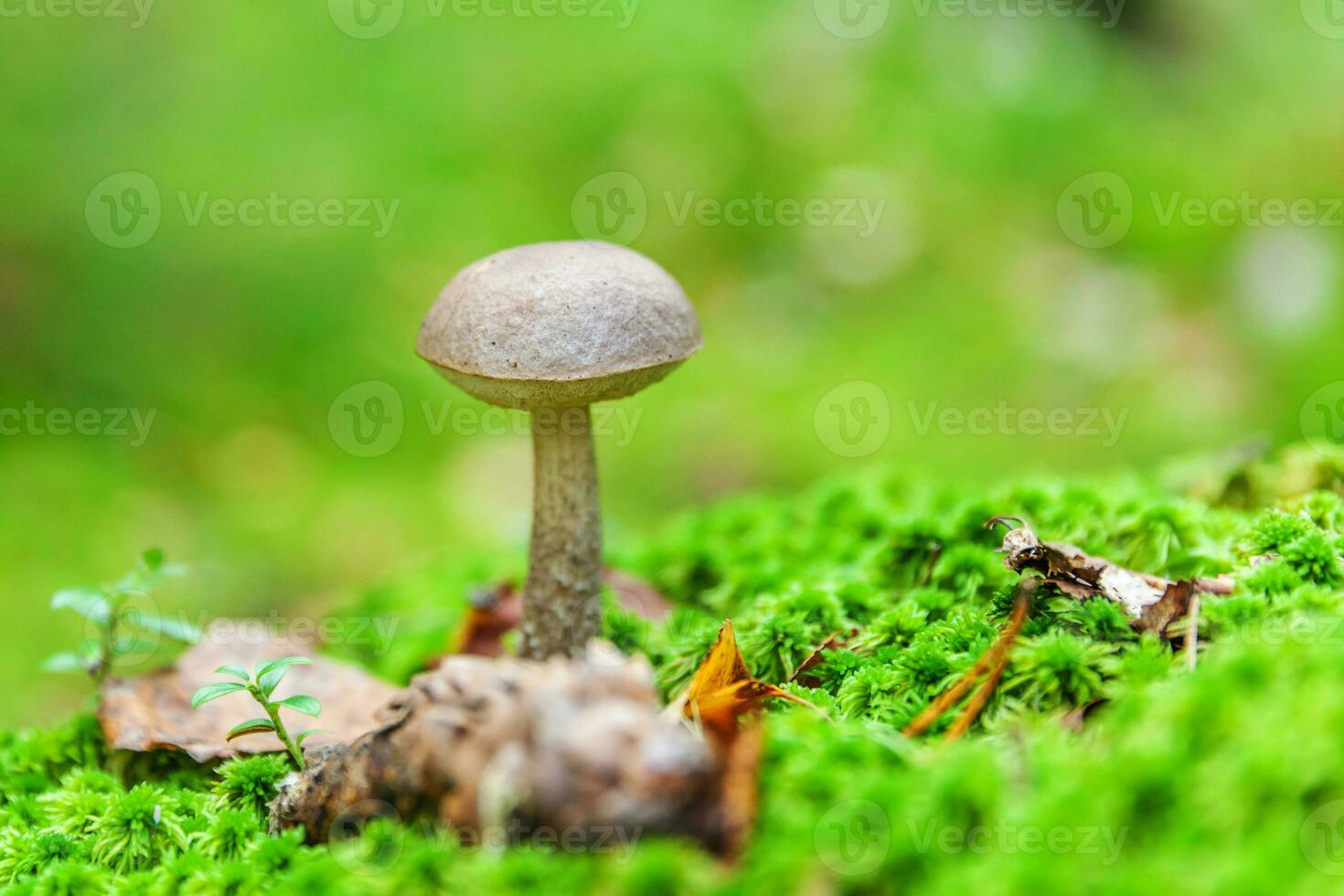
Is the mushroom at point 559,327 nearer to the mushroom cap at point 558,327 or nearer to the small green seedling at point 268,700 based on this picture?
the mushroom cap at point 558,327

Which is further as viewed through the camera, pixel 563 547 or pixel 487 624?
pixel 487 624

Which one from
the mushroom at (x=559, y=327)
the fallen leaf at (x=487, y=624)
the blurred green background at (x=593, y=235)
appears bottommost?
the fallen leaf at (x=487, y=624)

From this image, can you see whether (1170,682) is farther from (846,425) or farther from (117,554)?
(117,554)

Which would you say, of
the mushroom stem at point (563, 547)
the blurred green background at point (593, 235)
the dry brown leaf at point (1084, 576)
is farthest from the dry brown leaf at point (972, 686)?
the blurred green background at point (593, 235)

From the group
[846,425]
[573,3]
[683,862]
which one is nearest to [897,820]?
[683,862]

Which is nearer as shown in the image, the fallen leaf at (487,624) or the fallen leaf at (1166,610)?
the fallen leaf at (1166,610)

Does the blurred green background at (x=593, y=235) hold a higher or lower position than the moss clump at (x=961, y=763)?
higher

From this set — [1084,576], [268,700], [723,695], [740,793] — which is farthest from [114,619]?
[1084,576]

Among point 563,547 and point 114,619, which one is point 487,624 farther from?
point 114,619
